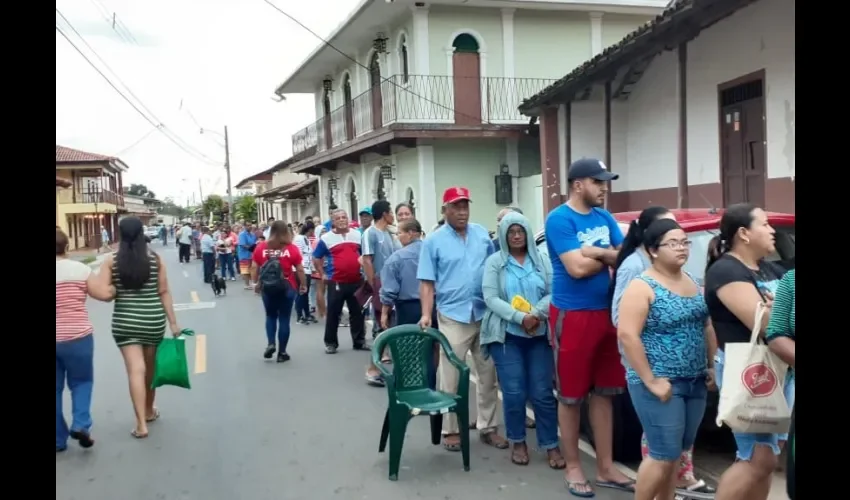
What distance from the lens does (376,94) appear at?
67.2 feet

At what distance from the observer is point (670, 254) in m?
3.62

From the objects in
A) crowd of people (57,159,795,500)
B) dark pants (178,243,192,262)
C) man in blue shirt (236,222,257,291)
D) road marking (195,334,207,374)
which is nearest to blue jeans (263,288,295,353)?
road marking (195,334,207,374)

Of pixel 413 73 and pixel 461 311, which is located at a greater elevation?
pixel 413 73

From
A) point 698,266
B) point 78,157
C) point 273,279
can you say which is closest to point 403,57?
point 273,279

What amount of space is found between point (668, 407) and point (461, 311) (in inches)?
85.0

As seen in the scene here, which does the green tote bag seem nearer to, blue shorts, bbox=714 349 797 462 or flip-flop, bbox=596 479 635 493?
flip-flop, bbox=596 479 635 493

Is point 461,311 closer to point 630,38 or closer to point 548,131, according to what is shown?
point 630,38

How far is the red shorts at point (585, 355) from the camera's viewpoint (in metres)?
4.54

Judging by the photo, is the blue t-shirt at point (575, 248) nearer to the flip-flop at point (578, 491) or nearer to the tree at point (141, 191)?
the flip-flop at point (578, 491)

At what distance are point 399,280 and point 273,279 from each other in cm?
246

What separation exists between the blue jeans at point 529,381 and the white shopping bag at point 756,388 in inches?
76.2

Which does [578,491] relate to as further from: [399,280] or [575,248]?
[399,280]

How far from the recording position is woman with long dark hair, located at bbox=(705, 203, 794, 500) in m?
3.35
